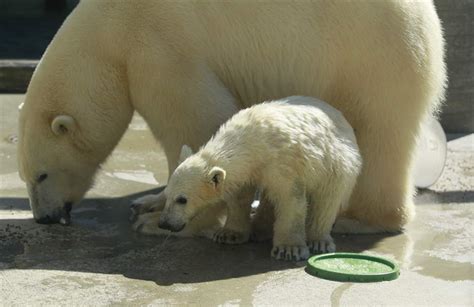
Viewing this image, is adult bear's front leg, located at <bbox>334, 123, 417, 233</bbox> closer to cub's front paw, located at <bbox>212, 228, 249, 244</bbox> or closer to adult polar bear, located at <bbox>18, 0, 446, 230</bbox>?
adult polar bear, located at <bbox>18, 0, 446, 230</bbox>

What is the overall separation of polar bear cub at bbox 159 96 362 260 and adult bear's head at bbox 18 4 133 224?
2.95 ft

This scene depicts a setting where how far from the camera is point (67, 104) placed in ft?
18.2

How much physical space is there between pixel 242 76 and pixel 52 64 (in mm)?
1176

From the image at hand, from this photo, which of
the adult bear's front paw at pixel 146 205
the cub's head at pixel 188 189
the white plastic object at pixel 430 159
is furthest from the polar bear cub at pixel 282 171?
the white plastic object at pixel 430 159

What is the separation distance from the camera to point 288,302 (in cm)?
427

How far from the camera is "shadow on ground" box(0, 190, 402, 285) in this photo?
476 cm

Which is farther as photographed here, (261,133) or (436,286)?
(261,133)

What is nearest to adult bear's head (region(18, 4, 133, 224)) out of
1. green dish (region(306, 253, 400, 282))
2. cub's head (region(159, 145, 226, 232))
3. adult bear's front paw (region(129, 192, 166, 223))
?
adult bear's front paw (region(129, 192, 166, 223))

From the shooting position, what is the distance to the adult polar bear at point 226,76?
17.6 ft

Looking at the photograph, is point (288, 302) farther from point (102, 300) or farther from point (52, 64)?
point (52, 64)

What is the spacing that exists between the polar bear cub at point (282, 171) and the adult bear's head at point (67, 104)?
0.90m

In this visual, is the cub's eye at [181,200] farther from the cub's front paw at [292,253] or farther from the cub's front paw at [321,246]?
the cub's front paw at [321,246]

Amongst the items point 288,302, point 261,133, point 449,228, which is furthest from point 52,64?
point 449,228

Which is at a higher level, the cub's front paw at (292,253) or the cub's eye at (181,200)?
the cub's eye at (181,200)
